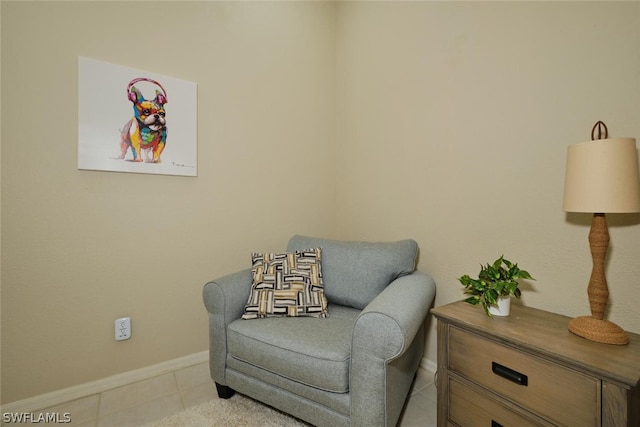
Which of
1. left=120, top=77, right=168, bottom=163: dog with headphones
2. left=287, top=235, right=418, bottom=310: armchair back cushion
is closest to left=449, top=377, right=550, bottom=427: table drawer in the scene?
left=287, top=235, right=418, bottom=310: armchair back cushion

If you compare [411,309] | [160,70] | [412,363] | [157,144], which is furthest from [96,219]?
[412,363]

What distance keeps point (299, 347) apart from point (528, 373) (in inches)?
33.1

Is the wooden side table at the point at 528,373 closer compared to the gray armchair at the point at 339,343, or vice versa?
the wooden side table at the point at 528,373

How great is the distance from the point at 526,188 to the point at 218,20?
217cm

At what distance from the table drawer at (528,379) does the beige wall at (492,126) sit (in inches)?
19.2

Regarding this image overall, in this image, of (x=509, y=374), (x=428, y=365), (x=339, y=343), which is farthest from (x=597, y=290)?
(x=428, y=365)

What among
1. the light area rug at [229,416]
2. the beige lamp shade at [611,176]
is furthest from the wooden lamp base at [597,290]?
the light area rug at [229,416]

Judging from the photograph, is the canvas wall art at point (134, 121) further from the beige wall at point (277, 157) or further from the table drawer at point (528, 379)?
the table drawer at point (528, 379)

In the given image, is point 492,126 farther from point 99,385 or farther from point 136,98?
point 99,385

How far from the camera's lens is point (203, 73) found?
1.94 m

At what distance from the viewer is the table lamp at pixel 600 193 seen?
3.04ft

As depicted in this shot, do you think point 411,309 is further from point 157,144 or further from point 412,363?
point 157,144

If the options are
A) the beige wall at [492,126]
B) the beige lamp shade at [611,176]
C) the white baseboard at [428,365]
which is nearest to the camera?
the beige lamp shade at [611,176]

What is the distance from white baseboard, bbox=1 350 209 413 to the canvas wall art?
1.21 meters
